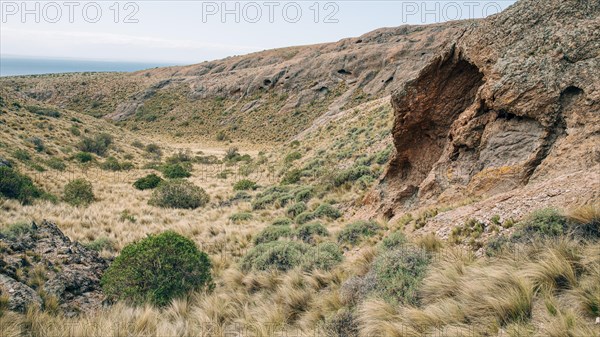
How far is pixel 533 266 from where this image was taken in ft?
12.1

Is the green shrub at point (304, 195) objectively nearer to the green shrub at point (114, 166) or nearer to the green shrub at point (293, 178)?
the green shrub at point (293, 178)

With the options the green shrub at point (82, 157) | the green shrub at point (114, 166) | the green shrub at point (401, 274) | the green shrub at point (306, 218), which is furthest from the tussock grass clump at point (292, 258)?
the green shrub at point (82, 157)

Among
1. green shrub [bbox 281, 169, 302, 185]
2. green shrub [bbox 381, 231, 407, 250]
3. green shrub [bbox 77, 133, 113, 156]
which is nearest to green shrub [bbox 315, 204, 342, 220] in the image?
green shrub [bbox 381, 231, 407, 250]

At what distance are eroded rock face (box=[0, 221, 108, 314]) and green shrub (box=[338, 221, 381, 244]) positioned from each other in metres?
4.84

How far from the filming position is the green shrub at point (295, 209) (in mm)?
13287

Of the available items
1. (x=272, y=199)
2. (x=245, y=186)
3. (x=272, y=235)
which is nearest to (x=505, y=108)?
(x=272, y=235)

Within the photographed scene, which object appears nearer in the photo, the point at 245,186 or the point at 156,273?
the point at 156,273

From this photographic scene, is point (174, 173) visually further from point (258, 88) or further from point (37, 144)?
point (258, 88)

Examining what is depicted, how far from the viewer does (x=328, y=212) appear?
11.6 meters

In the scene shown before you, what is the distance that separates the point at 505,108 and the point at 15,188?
56.1ft

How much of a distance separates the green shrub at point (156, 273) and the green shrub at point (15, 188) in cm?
1104

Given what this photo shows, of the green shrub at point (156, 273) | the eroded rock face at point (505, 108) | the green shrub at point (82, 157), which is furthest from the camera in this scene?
the green shrub at point (82, 157)

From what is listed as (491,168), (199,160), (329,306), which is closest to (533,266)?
(329,306)

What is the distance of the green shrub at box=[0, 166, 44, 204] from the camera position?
14.0 m
